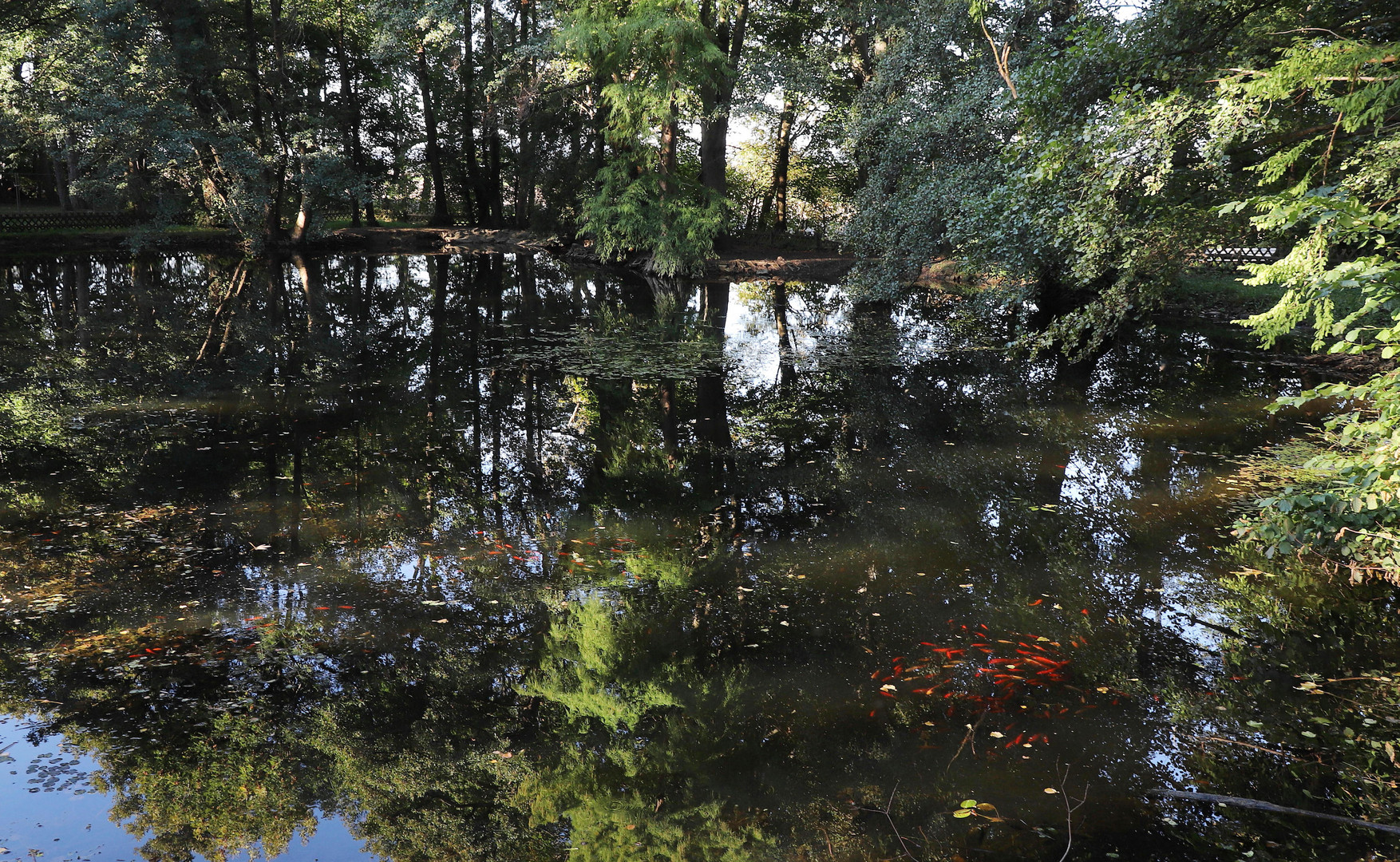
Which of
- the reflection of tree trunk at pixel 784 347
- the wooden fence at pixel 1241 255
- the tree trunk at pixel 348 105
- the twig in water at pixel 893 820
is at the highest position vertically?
the tree trunk at pixel 348 105

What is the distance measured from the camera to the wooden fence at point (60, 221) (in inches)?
1135

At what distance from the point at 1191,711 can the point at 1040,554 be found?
2.22 meters

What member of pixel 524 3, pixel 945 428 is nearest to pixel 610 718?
pixel 945 428

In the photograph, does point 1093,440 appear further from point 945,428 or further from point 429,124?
point 429,124

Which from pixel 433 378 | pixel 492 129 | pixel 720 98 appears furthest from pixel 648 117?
pixel 433 378

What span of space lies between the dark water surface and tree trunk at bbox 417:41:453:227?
2456 centimetres

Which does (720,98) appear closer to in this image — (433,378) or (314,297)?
(314,297)

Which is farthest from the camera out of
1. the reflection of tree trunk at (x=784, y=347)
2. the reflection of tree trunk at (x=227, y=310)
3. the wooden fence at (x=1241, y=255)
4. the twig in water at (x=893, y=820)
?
the reflection of tree trunk at (x=227, y=310)

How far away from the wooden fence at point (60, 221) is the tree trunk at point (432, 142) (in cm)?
1108

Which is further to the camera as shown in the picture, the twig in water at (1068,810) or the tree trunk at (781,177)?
the tree trunk at (781,177)

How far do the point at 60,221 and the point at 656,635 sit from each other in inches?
1381

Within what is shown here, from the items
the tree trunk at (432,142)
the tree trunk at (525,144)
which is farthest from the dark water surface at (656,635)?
the tree trunk at (432,142)

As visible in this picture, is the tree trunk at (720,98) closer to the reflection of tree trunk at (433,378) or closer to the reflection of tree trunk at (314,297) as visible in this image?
the reflection of tree trunk at (433,378)

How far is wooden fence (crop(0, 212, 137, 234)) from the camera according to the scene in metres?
28.8
